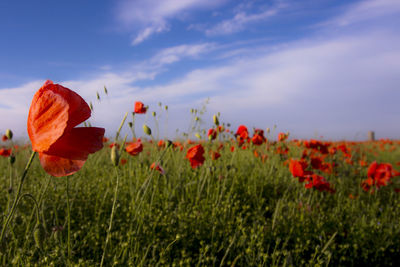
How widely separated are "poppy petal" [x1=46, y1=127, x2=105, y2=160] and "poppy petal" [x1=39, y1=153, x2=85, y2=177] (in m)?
0.01

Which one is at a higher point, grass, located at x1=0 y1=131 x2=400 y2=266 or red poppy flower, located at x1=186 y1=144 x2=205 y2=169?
red poppy flower, located at x1=186 y1=144 x2=205 y2=169

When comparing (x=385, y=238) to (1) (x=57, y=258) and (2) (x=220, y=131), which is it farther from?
(1) (x=57, y=258)

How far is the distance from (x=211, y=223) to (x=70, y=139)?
1.46 meters

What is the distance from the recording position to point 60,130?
701 mm

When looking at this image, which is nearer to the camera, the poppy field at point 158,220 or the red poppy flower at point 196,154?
the poppy field at point 158,220

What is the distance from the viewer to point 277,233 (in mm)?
2188

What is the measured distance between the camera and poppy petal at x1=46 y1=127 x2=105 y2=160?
0.76m

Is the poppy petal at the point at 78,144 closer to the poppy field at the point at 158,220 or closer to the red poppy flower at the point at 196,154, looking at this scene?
the poppy field at the point at 158,220

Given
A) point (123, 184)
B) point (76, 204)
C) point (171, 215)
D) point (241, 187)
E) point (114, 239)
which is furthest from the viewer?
point (241, 187)

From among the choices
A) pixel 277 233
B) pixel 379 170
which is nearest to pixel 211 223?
pixel 277 233

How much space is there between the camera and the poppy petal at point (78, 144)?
2.50ft

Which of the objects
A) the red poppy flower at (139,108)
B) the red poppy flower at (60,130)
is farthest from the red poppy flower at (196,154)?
the red poppy flower at (60,130)

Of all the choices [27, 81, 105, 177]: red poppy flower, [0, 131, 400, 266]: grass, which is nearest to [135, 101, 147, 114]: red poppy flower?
[0, 131, 400, 266]: grass

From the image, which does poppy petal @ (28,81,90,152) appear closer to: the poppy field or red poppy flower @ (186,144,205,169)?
the poppy field
